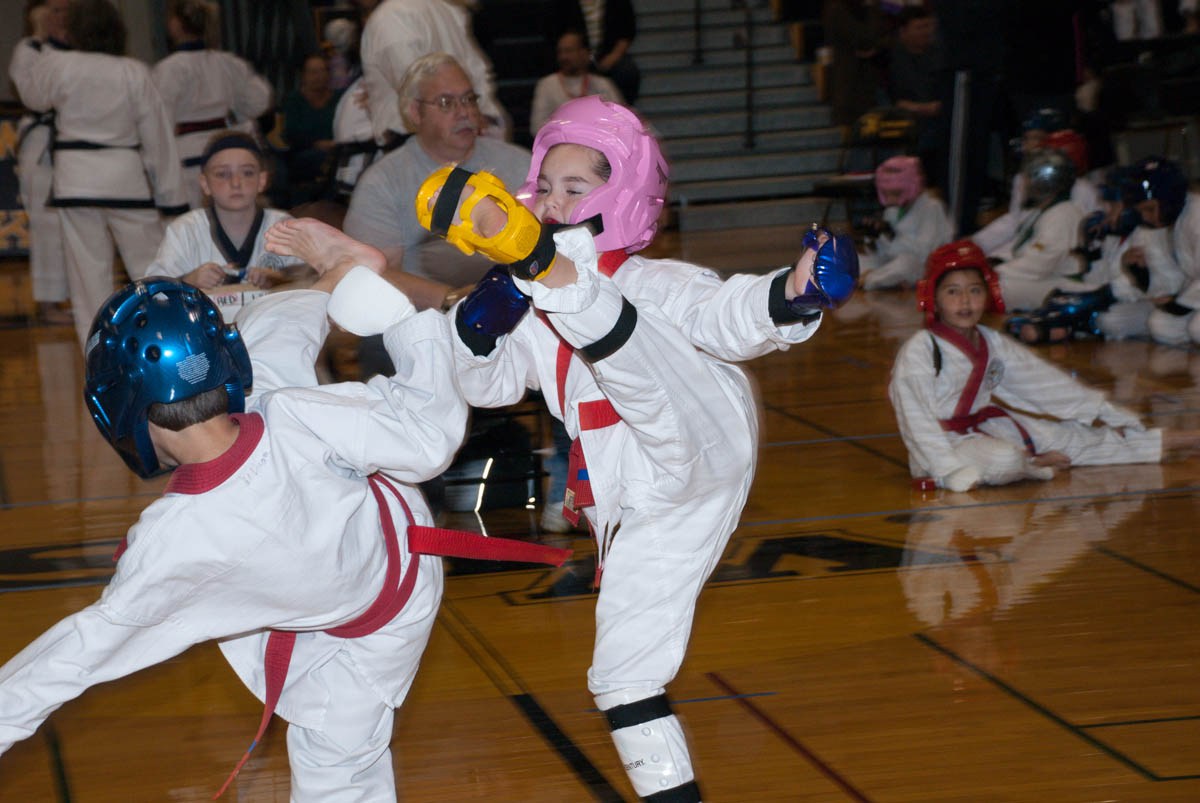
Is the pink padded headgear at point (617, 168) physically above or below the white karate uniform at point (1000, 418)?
above

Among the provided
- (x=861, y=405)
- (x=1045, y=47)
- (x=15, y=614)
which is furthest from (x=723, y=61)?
(x=15, y=614)

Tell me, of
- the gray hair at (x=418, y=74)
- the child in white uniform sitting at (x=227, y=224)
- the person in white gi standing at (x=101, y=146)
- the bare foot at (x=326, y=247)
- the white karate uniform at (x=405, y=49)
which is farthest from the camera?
the person in white gi standing at (x=101, y=146)

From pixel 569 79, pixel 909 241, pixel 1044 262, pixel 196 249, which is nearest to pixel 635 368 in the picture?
pixel 196 249

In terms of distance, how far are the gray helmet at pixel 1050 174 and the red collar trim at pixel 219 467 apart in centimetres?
748

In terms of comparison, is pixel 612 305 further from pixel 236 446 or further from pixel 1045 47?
pixel 1045 47

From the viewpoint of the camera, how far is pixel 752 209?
12.9m

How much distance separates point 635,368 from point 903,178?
8274 mm

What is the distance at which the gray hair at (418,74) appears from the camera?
5273 millimetres

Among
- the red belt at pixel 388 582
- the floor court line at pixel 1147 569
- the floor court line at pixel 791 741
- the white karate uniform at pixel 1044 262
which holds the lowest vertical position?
the floor court line at pixel 791 741

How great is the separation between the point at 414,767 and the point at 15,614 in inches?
68.4

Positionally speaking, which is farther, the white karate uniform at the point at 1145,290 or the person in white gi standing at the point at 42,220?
the person in white gi standing at the point at 42,220

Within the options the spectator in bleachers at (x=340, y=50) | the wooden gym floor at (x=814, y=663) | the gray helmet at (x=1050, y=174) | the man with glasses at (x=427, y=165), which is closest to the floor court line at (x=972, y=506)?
the wooden gym floor at (x=814, y=663)

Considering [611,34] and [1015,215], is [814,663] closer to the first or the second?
[1015,215]

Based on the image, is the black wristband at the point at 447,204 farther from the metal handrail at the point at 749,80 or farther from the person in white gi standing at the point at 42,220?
the metal handrail at the point at 749,80
